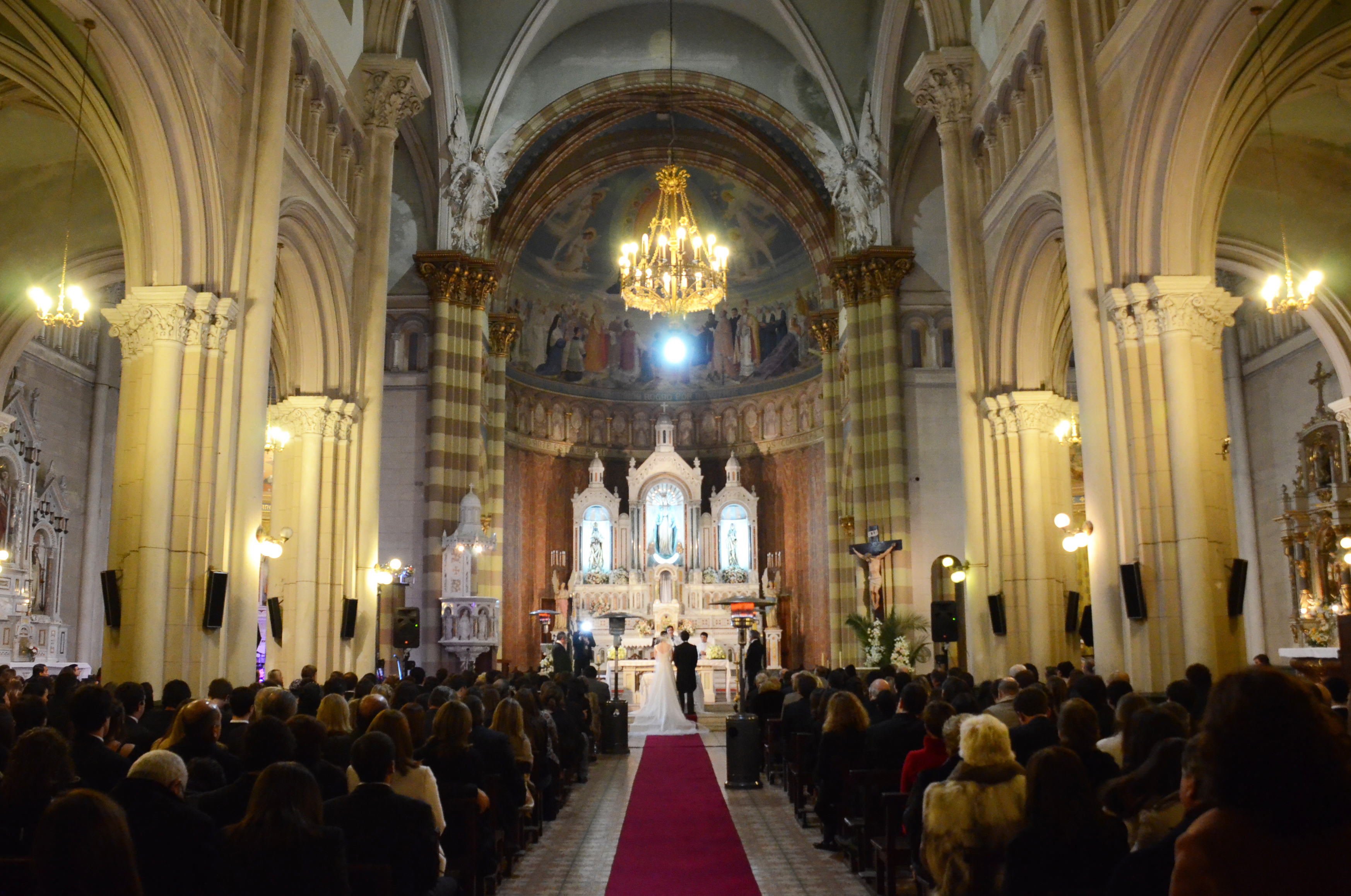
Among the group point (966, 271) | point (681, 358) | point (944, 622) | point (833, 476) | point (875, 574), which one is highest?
point (681, 358)

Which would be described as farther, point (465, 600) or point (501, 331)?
point (501, 331)

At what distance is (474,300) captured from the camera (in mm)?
25344

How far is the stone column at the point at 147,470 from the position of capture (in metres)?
11.1

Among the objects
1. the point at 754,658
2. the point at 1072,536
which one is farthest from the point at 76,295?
the point at 754,658

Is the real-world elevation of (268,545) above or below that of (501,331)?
below

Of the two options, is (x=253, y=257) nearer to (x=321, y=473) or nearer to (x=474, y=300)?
(x=321, y=473)

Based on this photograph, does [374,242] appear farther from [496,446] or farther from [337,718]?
[337,718]

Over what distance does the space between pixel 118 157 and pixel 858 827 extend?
34.2 ft

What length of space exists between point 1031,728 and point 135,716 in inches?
239

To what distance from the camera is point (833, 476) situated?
27422 mm

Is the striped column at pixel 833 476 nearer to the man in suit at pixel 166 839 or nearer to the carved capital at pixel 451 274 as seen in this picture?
the carved capital at pixel 451 274

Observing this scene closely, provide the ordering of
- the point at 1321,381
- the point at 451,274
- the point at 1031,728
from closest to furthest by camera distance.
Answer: the point at 1031,728 < the point at 1321,381 < the point at 451,274

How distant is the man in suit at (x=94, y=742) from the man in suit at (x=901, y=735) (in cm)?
500

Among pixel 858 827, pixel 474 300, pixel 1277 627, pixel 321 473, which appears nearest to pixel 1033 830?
pixel 858 827
